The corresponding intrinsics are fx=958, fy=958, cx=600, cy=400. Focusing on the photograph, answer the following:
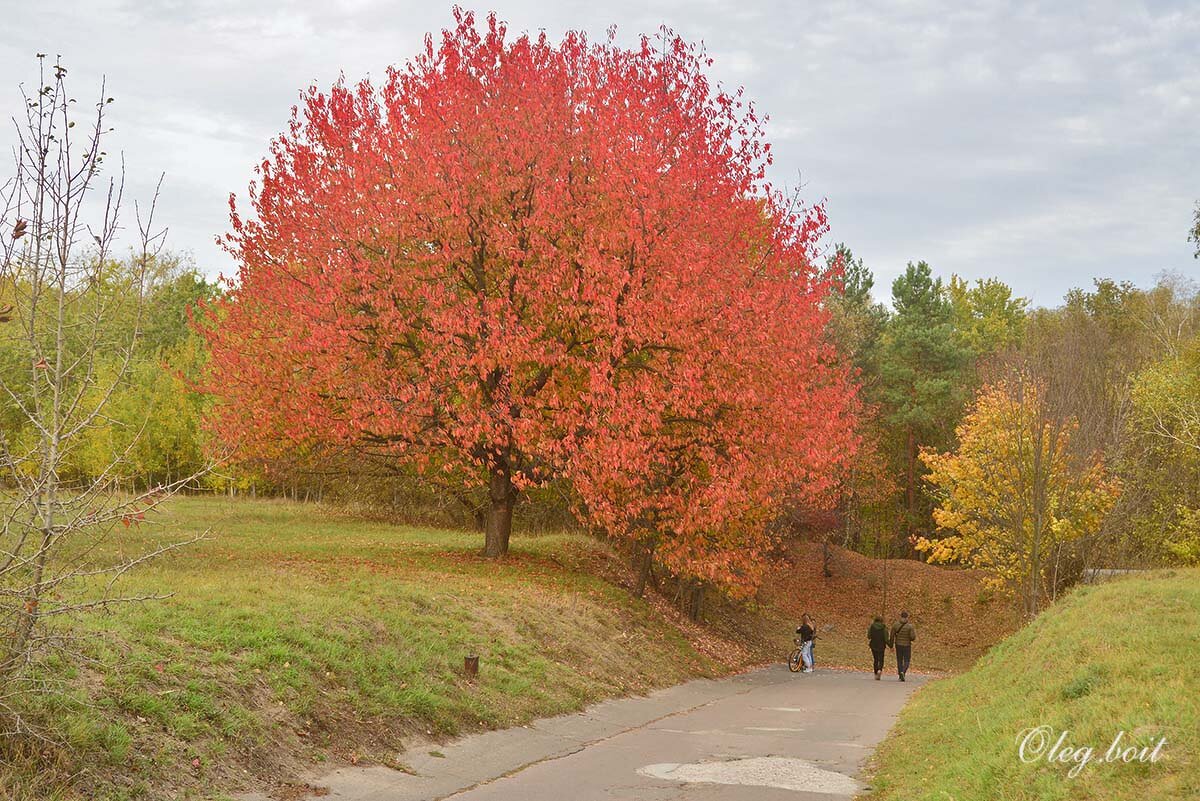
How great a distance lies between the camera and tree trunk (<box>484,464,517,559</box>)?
25625 millimetres

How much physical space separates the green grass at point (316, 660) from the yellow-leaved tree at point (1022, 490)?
1184cm

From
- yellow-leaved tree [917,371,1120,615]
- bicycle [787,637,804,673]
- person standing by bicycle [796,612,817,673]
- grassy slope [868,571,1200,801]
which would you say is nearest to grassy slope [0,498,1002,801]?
bicycle [787,637,804,673]

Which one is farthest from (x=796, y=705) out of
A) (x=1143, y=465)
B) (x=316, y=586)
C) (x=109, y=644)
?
(x=1143, y=465)

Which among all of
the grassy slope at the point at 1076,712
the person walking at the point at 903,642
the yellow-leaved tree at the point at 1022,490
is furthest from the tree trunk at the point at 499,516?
the yellow-leaved tree at the point at 1022,490

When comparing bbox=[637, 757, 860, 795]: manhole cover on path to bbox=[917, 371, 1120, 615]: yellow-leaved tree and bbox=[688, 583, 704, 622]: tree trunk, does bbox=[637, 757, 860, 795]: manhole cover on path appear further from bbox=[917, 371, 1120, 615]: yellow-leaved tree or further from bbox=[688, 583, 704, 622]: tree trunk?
bbox=[917, 371, 1120, 615]: yellow-leaved tree

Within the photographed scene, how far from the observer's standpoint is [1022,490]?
29125mm

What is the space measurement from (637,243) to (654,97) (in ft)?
15.4

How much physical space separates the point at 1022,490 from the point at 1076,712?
19861mm

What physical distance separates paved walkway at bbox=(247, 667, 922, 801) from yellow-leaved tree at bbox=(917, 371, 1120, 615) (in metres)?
12.1

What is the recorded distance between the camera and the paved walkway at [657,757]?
1089cm

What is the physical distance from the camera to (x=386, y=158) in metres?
22.9

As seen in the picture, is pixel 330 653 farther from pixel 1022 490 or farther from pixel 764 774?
pixel 1022 490

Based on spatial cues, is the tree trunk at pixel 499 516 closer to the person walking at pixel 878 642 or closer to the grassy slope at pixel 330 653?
the grassy slope at pixel 330 653

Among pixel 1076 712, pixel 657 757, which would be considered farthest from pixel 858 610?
pixel 1076 712
